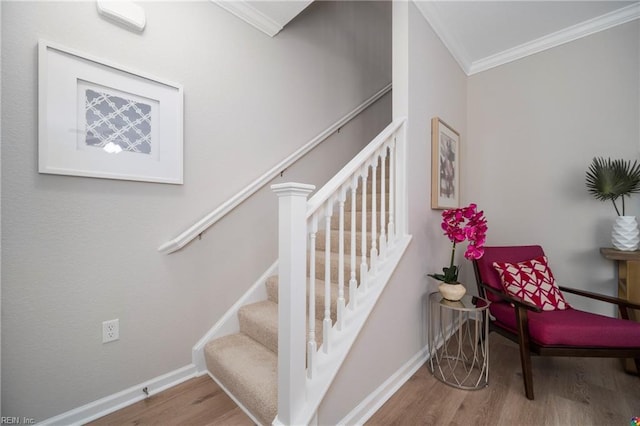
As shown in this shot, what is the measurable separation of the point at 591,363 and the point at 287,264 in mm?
2412

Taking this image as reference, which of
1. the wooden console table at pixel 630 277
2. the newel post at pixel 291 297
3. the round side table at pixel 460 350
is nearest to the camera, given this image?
the newel post at pixel 291 297

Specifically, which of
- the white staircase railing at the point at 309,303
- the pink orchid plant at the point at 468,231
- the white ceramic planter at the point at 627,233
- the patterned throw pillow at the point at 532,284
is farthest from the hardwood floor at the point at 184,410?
the white ceramic planter at the point at 627,233

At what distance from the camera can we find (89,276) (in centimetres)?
137

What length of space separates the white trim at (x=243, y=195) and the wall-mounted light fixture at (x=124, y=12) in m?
1.10

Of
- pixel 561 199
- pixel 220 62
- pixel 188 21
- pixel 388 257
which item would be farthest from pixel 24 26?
pixel 561 199

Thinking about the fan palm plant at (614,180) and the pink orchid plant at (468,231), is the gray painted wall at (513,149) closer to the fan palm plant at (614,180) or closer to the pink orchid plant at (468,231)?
the fan palm plant at (614,180)

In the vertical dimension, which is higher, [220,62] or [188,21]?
[188,21]

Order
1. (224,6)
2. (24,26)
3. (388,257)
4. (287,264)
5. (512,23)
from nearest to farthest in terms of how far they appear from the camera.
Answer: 1. (287,264)
2. (24,26)
3. (388,257)
4. (224,6)
5. (512,23)

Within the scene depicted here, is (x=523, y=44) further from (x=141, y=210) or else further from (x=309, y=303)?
(x=141, y=210)

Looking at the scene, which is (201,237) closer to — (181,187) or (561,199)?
(181,187)

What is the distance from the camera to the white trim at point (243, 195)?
1.61 m

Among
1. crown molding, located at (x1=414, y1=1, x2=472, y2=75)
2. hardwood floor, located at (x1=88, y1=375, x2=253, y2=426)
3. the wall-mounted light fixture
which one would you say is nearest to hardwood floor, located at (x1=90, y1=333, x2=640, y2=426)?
hardwood floor, located at (x1=88, y1=375, x2=253, y2=426)

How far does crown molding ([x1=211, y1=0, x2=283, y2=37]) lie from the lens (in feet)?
6.10

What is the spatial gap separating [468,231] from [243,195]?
4.99ft
